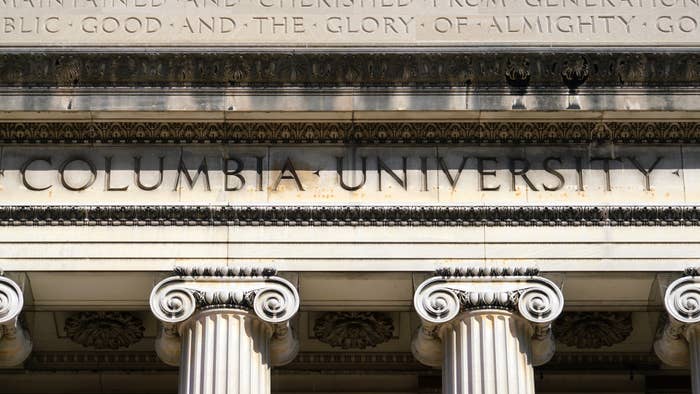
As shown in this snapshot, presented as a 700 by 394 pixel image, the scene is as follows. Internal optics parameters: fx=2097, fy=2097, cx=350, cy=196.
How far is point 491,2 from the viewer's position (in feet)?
139

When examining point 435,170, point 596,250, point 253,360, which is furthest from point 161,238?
point 596,250

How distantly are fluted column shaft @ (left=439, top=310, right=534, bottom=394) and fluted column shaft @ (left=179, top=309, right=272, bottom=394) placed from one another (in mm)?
3541

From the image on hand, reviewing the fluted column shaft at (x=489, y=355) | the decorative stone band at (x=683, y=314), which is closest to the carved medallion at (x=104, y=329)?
the fluted column shaft at (x=489, y=355)

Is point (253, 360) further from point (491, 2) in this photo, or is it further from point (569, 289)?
point (491, 2)

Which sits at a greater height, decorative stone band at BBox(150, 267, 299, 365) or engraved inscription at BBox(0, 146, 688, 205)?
engraved inscription at BBox(0, 146, 688, 205)

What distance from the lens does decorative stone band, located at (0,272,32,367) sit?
128 feet

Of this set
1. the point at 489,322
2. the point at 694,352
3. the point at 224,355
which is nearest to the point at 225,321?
the point at 224,355

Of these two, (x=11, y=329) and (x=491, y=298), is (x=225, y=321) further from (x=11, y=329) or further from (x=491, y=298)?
(x=491, y=298)

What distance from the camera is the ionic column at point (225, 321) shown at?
127ft

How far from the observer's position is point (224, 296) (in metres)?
39.0

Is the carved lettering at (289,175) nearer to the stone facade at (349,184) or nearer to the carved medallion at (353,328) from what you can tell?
the stone facade at (349,184)

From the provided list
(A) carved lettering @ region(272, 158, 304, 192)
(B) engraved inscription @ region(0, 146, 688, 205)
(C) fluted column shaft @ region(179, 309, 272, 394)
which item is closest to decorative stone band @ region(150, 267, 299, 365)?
(C) fluted column shaft @ region(179, 309, 272, 394)

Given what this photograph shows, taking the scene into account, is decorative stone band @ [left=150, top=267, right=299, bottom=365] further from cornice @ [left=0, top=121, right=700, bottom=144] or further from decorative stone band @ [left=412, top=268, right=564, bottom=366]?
cornice @ [left=0, top=121, right=700, bottom=144]

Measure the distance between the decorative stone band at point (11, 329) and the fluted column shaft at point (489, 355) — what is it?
807 centimetres
